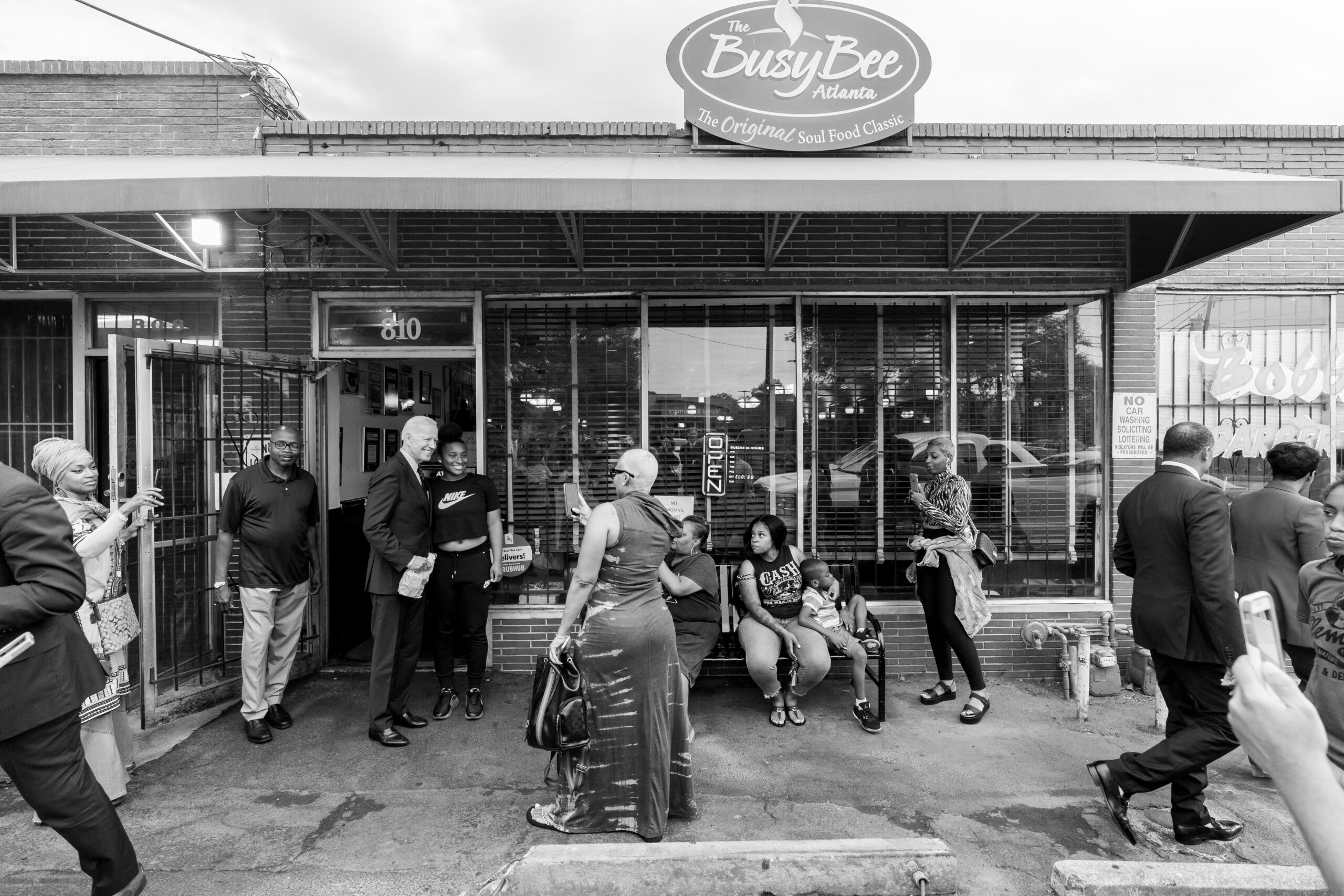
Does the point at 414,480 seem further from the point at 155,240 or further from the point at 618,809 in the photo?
the point at 155,240

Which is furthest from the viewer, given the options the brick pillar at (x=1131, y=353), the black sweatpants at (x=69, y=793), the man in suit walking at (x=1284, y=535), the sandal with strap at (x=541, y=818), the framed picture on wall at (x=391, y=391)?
the framed picture on wall at (x=391, y=391)

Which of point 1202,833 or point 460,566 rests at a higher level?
point 460,566

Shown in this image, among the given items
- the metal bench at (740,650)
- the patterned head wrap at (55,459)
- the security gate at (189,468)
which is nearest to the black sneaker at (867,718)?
the metal bench at (740,650)

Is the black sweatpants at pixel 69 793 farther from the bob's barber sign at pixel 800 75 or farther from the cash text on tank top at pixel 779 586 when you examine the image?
the bob's barber sign at pixel 800 75

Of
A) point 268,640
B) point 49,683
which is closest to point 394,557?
point 268,640

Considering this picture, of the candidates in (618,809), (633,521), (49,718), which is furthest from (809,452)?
(49,718)

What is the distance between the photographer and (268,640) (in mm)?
4672

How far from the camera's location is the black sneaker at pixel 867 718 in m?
4.70

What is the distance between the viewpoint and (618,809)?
3443mm

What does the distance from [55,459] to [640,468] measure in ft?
9.46

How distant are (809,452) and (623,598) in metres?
2.85

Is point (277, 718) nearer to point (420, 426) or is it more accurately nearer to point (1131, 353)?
point (420, 426)

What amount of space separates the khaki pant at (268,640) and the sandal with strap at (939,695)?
4348 millimetres

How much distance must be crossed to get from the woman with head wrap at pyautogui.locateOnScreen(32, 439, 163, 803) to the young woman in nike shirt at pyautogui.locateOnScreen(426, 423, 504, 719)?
1.67 metres
